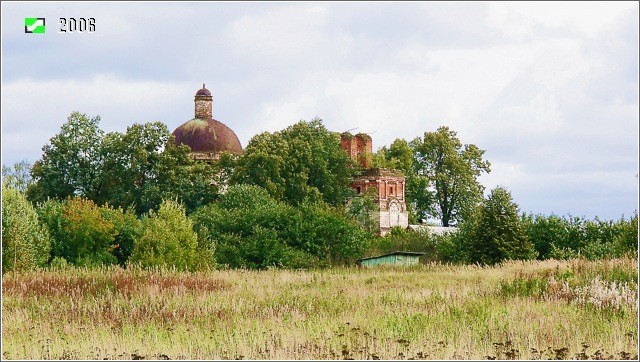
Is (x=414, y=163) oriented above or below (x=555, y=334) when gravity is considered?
above

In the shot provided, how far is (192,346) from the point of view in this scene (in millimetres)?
16656

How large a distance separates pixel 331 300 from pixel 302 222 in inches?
1351

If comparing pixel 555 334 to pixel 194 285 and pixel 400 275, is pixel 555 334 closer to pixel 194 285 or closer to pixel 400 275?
pixel 194 285

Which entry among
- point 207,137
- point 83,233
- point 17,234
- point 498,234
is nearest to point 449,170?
point 207,137

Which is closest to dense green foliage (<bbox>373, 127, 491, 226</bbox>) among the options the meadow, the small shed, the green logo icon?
the small shed

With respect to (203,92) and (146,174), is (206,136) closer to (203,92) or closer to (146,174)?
(203,92)

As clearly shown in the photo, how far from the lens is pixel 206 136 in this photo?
92.8 metres

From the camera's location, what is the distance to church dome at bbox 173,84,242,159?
9219 centimetres

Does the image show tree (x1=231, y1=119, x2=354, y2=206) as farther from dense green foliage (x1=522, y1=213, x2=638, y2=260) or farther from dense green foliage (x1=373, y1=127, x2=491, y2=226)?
dense green foliage (x1=522, y1=213, x2=638, y2=260)

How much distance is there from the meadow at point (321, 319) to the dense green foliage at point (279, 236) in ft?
80.6

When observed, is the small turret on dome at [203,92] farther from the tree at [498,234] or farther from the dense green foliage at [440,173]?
the tree at [498,234]

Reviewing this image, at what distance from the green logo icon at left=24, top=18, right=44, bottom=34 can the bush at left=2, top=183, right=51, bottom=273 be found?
15033mm

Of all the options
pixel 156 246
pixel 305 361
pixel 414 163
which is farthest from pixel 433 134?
pixel 305 361

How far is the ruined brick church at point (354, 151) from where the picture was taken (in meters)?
85.8
